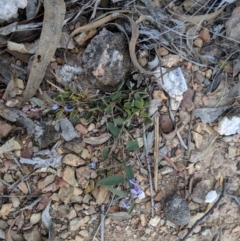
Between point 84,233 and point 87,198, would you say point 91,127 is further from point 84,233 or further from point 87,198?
point 84,233

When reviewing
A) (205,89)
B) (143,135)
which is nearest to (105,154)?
(143,135)

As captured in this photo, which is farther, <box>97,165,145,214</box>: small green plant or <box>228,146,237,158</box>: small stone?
<box>228,146,237,158</box>: small stone

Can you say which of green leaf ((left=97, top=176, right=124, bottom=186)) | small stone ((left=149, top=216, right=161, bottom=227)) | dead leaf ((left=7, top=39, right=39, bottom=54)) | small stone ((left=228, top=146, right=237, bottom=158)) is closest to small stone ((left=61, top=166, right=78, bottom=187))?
green leaf ((left=97, top=176, right=124, bottom=186))

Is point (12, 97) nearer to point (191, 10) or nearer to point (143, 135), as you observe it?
point (143, 135)

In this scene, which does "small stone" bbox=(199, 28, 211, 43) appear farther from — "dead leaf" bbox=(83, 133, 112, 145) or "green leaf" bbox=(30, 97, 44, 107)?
"green leaf" bbox=(30, 97, 44, 107)

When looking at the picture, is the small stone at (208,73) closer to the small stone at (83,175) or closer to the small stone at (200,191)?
the small stone at (200,191)

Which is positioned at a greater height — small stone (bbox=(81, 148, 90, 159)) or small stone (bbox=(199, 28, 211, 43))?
small stone (bbox=(199, 28, 211, 43))
